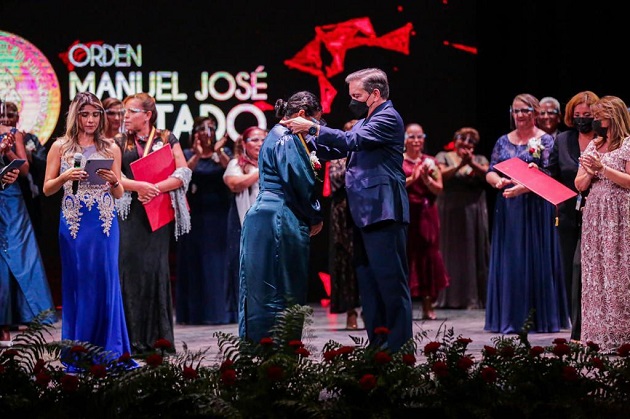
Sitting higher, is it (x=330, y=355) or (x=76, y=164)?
(x=76, y=164)

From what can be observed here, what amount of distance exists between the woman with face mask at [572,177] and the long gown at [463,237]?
294 centimetres

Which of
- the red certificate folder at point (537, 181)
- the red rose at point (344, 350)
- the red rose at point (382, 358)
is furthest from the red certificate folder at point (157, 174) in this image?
the red rose at point (382, 358)

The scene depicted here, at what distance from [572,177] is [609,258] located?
34.8 inches

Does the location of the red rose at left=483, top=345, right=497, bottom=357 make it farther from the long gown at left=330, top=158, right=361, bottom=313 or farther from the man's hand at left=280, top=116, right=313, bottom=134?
the long gown at left=330, top=158, right=361, bottom=313

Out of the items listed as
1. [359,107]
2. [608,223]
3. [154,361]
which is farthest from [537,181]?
[154,361]

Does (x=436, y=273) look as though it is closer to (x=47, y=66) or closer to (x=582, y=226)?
(x=582, y=226)

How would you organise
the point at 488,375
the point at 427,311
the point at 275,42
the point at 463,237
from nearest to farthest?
the point at 488,375
the point at 427,311
the point at 463,237
the point at 275,42

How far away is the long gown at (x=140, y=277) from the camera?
7152 millimetres

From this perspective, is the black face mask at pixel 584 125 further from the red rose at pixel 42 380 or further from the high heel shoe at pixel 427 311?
the red rose at pixel 42 380

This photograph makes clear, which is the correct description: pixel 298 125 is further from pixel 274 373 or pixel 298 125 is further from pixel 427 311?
pixel 427 311

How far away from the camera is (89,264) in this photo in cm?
626

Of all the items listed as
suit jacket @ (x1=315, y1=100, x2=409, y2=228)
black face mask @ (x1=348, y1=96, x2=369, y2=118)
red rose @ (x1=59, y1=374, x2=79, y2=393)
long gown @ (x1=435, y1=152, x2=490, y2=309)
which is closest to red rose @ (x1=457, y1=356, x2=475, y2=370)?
red rose @ (x1=59, y1=374, x2=79, y2=393)

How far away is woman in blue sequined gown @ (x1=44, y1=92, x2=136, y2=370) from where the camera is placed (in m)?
6.24

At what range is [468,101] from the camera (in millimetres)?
11305
